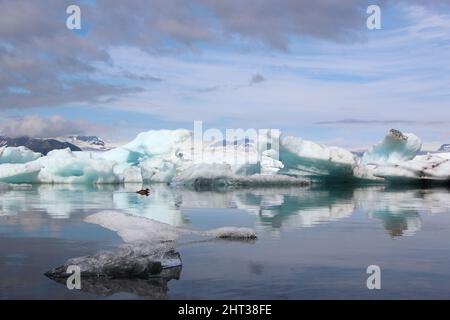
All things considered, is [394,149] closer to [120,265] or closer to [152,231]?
[152,231]

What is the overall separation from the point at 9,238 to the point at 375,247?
18.5 feet

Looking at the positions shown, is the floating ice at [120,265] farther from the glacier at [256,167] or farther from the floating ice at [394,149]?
the floating ice at [394,149]

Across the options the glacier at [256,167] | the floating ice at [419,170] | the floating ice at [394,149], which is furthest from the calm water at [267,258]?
the floating ice at [394,149]

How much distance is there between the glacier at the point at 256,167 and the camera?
109 feet

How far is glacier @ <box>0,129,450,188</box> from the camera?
109 feet

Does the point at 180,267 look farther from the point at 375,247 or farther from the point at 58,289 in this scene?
the point at 375,247

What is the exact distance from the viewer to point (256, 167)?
36625mm

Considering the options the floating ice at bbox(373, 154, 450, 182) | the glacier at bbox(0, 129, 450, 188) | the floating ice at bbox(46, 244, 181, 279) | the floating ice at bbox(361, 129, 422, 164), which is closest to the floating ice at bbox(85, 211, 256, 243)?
the floating ice at bbox(46, 244, 181, 279)

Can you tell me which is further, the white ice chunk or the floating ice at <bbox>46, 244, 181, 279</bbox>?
the white ice chunk

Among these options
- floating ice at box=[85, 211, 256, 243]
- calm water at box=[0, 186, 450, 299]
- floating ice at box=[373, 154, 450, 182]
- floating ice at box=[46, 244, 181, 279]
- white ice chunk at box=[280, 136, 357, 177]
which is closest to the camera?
calm water at box=[0, 186, 450, 299]

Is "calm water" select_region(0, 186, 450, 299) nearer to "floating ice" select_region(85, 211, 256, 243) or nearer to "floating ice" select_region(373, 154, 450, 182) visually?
"floating ice" select_region(85, 211, 256, 243)

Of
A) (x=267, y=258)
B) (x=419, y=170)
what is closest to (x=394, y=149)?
(x=419, y=170)
